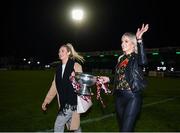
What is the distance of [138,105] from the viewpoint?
5840 millimetres

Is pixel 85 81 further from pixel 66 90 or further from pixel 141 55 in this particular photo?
pixel 141 55

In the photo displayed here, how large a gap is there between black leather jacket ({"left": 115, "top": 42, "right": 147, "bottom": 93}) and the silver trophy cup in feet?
2.90

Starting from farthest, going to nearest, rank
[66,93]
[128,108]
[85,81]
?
[66,93] → [85,81] → [128,108]

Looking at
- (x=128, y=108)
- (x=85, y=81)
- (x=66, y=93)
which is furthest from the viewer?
(x=66, y=93)

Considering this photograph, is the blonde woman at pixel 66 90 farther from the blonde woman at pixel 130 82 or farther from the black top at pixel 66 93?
the blonde woman at pixel 130 82

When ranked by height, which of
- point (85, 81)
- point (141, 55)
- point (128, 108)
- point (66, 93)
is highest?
point (141, 55)

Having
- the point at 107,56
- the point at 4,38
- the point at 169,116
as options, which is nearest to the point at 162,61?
the point at 107,56

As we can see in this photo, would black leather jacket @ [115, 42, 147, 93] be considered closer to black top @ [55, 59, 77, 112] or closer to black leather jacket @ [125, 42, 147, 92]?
black leather jacket @ [125, 42, 147, 92]

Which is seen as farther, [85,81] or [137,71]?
[85,81]

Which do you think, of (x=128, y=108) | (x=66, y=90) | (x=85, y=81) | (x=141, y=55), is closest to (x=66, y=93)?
(x=66, y=90)

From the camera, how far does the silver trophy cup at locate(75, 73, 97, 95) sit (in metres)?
6.56

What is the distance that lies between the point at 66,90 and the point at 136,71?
159 centimetres

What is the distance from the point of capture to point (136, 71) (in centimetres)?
586

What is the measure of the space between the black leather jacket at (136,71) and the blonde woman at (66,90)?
1.26 metres
